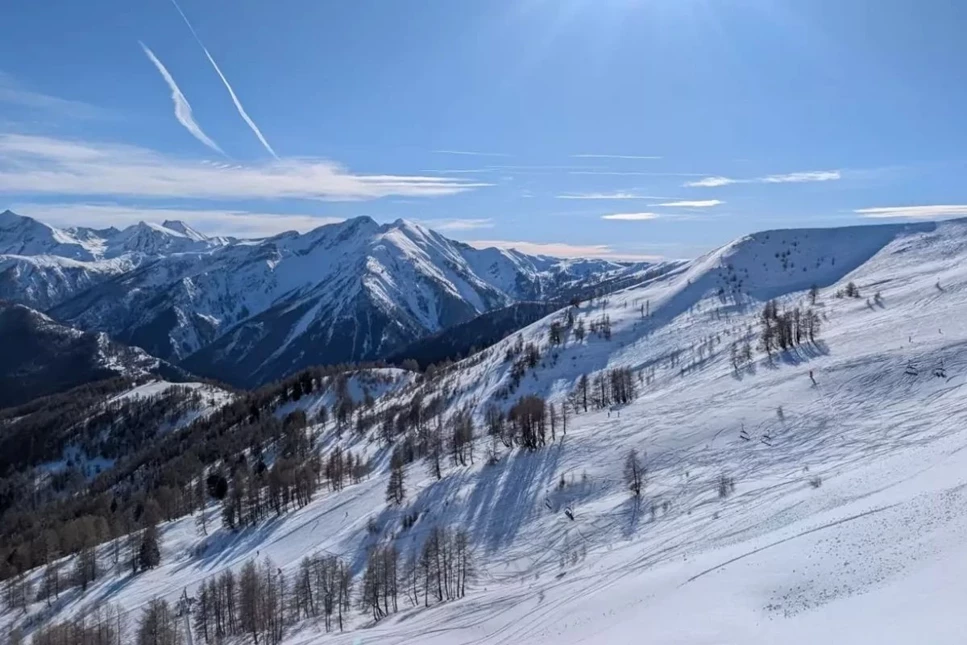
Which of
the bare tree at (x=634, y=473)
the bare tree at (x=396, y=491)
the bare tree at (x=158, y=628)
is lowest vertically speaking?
the bare tree at (x=158, y=628)

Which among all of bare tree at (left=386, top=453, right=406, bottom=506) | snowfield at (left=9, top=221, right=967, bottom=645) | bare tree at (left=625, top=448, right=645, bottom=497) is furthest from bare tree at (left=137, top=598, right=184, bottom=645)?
bare tree at (left=625, top=448, right=645, bottom=497)

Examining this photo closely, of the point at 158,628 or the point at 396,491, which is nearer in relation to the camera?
the point at 158,628

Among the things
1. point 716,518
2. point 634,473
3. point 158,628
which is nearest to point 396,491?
point 158,628

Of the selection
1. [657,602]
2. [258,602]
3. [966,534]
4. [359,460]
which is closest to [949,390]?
[966,534]

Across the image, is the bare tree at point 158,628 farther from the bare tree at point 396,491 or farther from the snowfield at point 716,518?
the bare tree at point 396,491

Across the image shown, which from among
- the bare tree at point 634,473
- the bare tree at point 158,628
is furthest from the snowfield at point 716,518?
the bare tree at point 158,628

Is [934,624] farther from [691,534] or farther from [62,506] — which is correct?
[62,506]

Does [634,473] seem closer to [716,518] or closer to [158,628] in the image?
[716,518]

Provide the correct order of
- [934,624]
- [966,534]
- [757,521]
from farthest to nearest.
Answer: [757,521] → [966,534] → [934,624]
